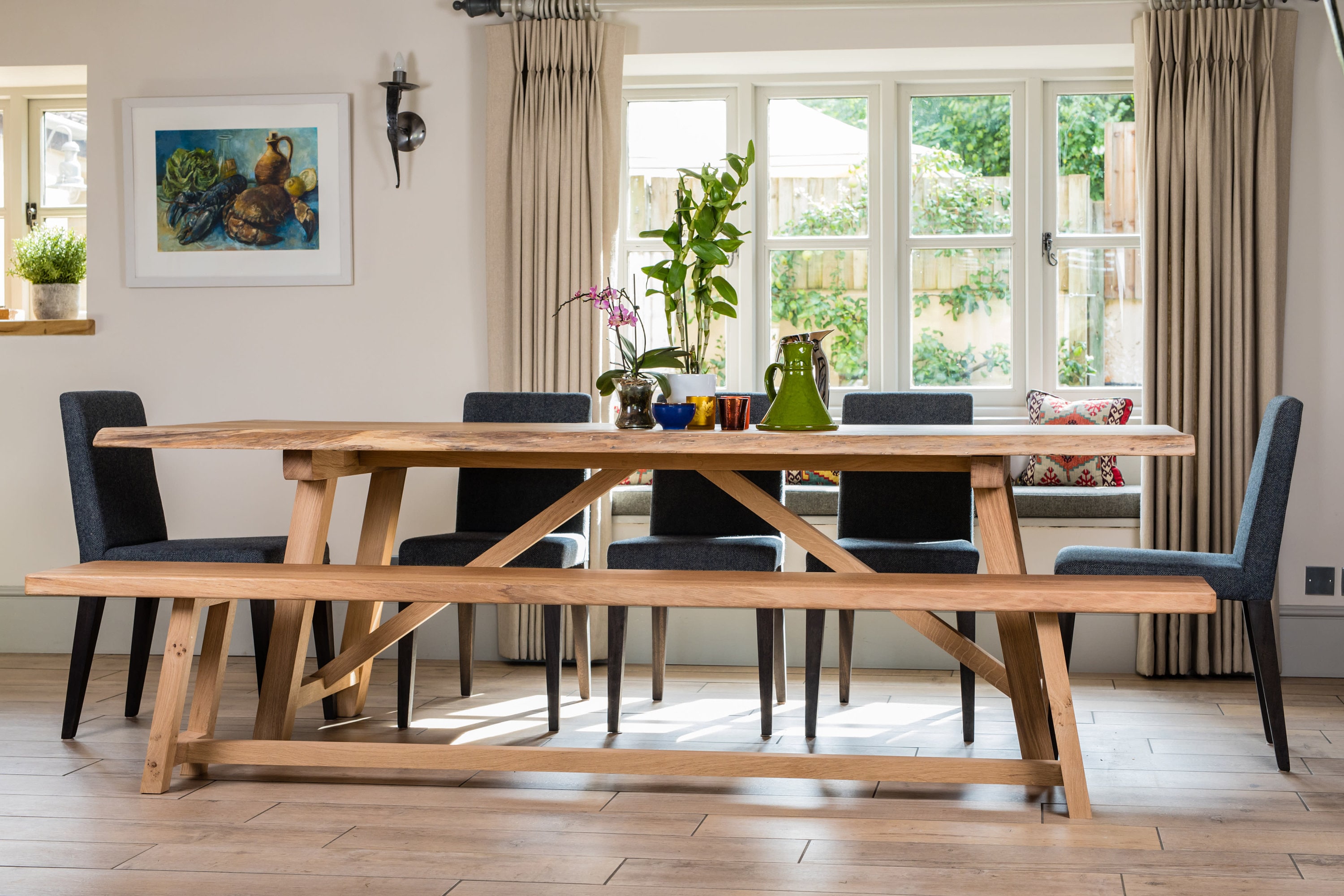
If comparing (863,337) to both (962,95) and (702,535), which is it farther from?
(702,535)

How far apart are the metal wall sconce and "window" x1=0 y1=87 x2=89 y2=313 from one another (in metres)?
1.46

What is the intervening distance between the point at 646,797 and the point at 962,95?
123 inches

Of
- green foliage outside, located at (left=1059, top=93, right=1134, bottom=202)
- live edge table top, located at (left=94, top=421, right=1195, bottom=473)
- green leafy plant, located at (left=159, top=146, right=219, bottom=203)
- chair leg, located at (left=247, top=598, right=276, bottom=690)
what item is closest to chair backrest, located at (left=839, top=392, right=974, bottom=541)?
live edge table top, located at (left=94, top=421, right=1195, bottom=473)

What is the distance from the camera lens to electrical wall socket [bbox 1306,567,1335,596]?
402cm

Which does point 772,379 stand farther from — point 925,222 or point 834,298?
point 925,222

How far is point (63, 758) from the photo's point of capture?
291 centimetres

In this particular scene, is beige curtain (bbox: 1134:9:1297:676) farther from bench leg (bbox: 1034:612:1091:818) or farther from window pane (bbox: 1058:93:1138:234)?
bench leg (bbox: 1034:612:1091:818)

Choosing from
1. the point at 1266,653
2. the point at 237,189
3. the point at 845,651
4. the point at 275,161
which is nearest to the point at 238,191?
the point at 237,189

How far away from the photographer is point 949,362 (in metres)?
4.64

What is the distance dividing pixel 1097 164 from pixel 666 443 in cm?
279

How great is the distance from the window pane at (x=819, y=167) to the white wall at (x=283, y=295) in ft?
1.54

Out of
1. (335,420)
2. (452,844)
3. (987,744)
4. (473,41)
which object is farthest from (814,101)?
(452,844)

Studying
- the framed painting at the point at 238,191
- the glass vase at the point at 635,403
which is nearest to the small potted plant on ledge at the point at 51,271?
the framed painting at the point at 238,191

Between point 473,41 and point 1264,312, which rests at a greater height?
point 473,41
